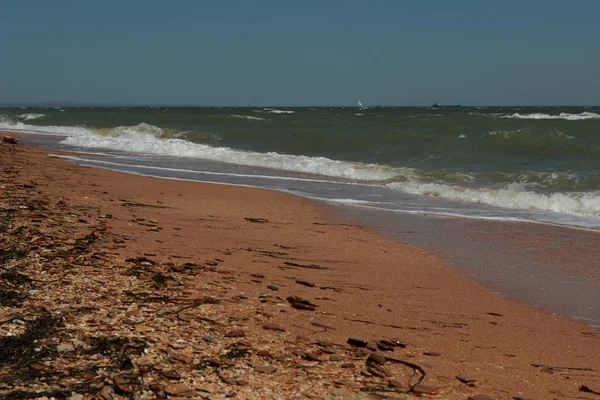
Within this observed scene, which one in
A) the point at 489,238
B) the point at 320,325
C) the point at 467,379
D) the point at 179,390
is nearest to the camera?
the point at 179,390

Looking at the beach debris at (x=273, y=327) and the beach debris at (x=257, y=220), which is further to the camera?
the beach debris at (x=257, y=220)

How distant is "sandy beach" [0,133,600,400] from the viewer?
2.86 meters

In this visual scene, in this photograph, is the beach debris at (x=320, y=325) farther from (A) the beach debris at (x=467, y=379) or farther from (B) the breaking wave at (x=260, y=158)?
(B) the breaking wave at (x=260, y=158)

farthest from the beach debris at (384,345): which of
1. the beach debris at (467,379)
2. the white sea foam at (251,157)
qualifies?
the white sea foam at (251,157)

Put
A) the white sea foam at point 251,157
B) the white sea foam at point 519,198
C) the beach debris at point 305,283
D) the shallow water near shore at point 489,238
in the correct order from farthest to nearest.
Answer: the white sea foam at point 251,157 < the white sea foam at point 519,198 < the shallow water near shore at point 489,238 < the beach debris at point 305,283

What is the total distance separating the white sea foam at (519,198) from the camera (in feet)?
34.8

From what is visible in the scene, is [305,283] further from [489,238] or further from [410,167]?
[410,167]

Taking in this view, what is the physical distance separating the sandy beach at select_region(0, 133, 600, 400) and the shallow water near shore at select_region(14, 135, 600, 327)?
372 millimetres

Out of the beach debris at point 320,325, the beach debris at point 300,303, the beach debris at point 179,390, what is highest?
the beach debris at point 179,390

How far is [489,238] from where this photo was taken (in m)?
7.74

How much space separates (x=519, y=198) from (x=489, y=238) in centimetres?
397

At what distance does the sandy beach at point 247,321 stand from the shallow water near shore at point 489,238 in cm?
37

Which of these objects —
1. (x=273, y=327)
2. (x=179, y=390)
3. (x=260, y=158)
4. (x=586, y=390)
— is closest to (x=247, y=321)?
(x=273, y=327)

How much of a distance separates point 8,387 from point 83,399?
0.31 meters
